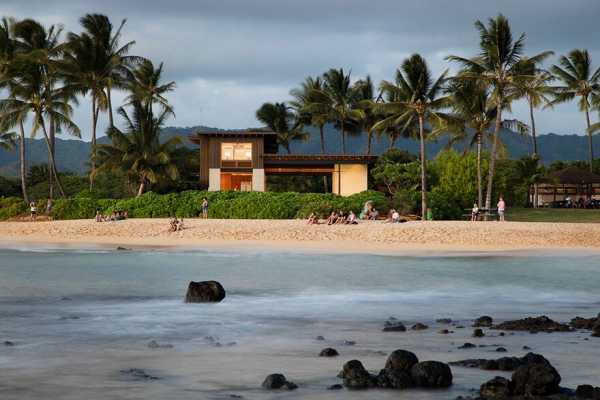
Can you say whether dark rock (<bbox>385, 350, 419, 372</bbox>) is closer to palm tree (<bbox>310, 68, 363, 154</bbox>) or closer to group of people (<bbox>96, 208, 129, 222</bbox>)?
group of people (<bbox>96, 208, 129, 222</bbox>)

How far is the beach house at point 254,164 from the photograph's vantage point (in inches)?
1713

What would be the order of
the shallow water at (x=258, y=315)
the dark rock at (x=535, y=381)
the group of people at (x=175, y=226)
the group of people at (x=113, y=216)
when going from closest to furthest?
1. the dark rock at (x=535, y=381)
2. the shallow water at (x=258, y=315)
3. the group of people at (x=175, y=226)
4. the group of people at (x=113, y=216)

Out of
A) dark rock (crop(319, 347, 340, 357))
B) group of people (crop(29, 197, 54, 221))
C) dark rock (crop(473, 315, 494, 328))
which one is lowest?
dark rock (crop(319, 347, 340, 357))

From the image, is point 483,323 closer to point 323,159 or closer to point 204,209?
point 204,209

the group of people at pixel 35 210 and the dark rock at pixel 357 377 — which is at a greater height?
the group of people at pixel 35 210

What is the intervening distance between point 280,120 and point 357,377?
53.4 meters

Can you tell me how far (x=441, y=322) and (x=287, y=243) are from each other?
1666cm

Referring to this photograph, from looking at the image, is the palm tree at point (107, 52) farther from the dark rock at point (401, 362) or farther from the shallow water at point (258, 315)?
the dark rock at point (401, 362)

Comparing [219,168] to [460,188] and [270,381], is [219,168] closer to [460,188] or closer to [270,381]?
[460,188]

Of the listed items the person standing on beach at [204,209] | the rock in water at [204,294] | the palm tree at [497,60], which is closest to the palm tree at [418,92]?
the palm tree at [497,60]

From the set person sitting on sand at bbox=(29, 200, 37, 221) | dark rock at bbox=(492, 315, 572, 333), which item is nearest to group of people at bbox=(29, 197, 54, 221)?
person sitting on sand at bbox=(29, 200, 37, 221)

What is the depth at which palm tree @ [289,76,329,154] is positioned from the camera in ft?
182

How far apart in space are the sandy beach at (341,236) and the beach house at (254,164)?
11.4m

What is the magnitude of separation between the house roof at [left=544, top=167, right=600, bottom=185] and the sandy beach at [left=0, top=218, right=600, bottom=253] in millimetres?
17759
